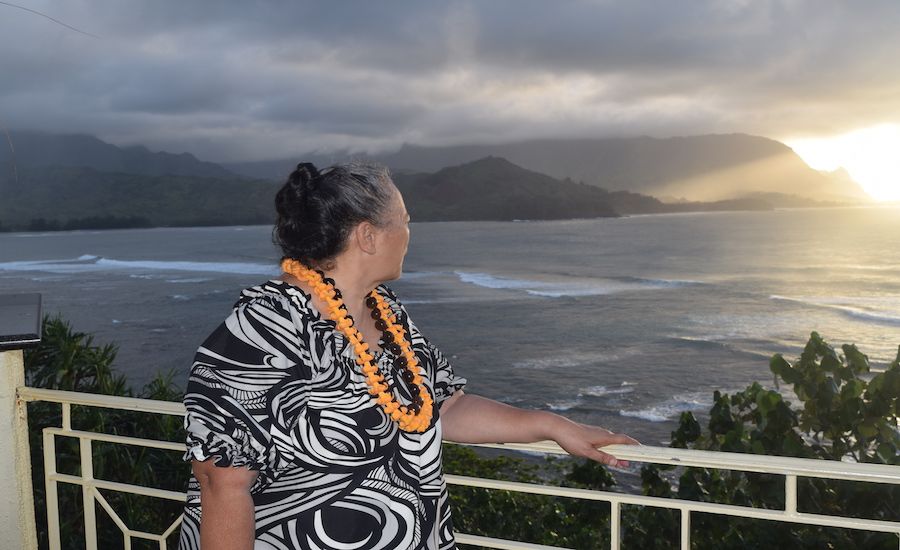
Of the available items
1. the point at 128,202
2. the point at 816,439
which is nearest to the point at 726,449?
the point at 816,439

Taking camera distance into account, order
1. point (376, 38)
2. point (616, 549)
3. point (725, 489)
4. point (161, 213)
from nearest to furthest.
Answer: point (616, 549) < point (725, 489) < point (376, 38) < point (161, 213)

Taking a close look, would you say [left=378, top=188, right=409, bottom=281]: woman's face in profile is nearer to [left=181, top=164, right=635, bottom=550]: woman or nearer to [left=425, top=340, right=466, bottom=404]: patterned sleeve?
[left=181, top=164, right=635, bottom=550]: woman

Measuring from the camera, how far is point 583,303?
41.1 metres

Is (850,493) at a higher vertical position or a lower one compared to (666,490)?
higher

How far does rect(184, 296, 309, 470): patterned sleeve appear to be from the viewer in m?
1.10

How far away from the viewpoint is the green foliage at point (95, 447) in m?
4.51

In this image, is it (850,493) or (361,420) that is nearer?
(361,420)

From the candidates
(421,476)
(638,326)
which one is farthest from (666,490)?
(638,326)

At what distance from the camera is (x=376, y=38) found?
7462 centimetres

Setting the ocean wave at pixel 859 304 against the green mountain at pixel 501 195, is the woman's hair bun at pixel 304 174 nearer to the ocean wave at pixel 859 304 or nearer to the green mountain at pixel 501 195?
the ocean wave at pixel 859 304

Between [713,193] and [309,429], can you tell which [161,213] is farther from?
[309,429]

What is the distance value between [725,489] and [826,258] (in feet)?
206

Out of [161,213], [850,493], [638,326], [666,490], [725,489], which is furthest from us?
[161,213]

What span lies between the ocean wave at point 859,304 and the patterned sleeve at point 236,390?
1507 inches
